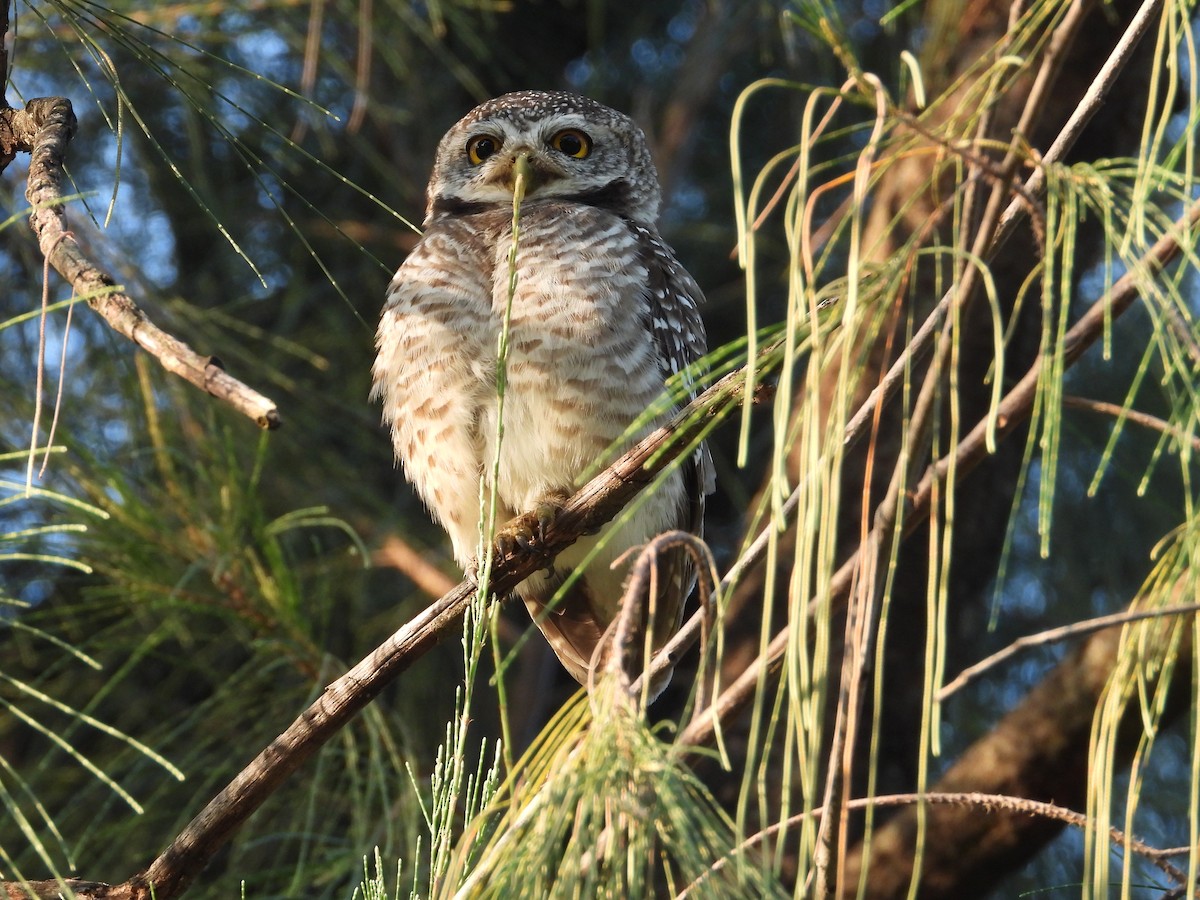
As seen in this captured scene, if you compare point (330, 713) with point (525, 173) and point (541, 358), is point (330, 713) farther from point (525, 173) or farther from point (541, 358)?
point (525, 173)

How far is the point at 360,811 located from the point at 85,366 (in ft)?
6.59

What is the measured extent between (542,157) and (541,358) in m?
0.83

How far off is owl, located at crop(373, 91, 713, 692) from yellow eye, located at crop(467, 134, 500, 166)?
0.04 meters

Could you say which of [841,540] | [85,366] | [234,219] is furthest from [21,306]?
[841,540]

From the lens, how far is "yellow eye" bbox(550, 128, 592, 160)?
353 cm

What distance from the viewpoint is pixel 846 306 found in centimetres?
125

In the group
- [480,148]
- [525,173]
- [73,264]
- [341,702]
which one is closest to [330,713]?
[341,702]

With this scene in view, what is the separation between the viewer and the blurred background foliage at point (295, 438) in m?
3.27

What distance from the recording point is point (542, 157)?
11.3 ft

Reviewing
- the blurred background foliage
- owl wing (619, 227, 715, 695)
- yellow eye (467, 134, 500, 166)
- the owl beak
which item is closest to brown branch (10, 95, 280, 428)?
the blurred background foliage

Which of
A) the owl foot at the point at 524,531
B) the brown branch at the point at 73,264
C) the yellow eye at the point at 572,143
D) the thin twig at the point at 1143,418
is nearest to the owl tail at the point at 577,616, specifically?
the owl foot at the point at 524,531

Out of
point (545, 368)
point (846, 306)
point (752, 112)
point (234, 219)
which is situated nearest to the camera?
point (846, 306)

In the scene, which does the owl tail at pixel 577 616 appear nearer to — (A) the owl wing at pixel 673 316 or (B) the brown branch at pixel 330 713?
(A) the owl wing at pixel 673 316

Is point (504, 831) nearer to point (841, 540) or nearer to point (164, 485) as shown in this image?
point (164, 485)
